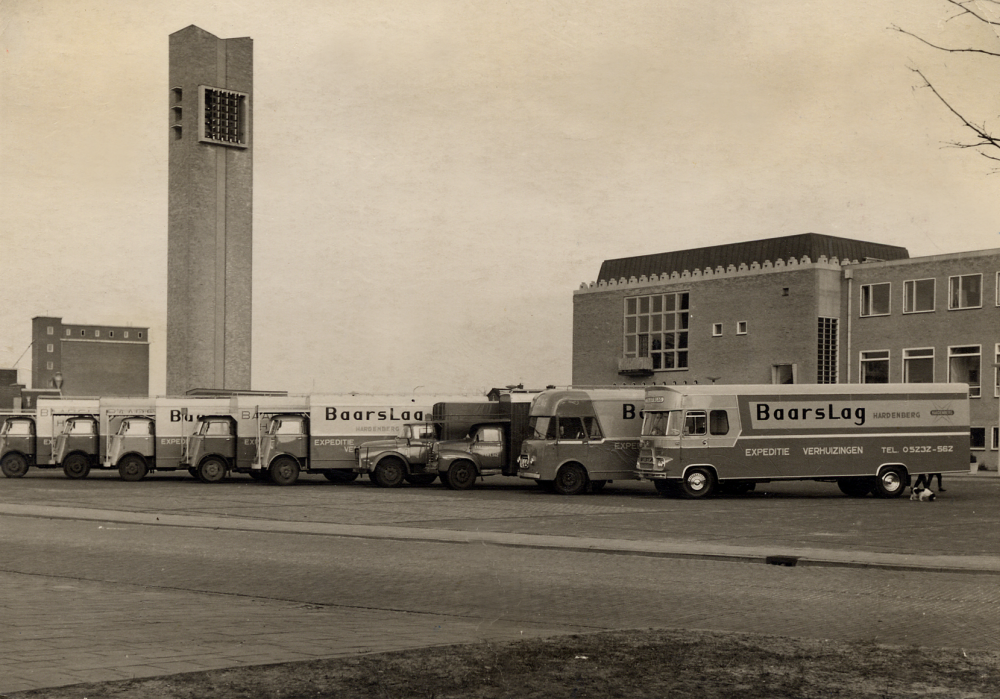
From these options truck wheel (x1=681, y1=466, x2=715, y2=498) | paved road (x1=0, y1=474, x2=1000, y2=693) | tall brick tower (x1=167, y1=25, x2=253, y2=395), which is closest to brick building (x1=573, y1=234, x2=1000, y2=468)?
tall brick tower (x1=167, y1=25, x2=253, y2=395)

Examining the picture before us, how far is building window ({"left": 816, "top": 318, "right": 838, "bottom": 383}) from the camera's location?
60188 mm

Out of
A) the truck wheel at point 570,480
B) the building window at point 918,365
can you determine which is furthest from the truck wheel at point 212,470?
the building window at point 918,365

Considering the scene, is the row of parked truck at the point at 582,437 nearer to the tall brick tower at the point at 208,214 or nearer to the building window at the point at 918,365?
the building window at the point at 918,365

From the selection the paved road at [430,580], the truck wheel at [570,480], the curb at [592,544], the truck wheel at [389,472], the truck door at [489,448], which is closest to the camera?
the paved road at [430,580]

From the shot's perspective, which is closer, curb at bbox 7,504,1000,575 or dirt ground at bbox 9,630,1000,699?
dirt ground at bbox 9,630,1000,699

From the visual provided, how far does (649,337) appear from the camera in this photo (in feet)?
228

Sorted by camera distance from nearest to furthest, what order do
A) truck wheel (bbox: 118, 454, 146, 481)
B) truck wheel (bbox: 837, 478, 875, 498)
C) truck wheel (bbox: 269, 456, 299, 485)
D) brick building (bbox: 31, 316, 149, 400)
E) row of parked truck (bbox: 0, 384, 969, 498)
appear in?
row of parked truck (bbox: 0, 384, 969, 498)
truck wheel (bbox: 837, 478, 875, 498)
truck wheel (bbox: 269, 456, 299, 485)
truck wheel (bbox: 118, 454, 146, 481)
brick building (bbox: 31, 316, 149, 400)

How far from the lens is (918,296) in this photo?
57.2 m

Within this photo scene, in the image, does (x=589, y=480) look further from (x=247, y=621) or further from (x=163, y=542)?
(x=247, y=621)

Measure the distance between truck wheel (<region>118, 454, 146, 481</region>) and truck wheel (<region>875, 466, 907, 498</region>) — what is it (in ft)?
78.9

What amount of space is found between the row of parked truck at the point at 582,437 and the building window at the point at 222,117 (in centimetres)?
3362

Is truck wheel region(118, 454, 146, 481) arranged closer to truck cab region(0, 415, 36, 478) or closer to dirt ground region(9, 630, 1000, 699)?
truck cab region(0, 415, 36, 478)

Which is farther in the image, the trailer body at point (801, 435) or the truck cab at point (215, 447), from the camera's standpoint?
the truck cab at point (215, 447)

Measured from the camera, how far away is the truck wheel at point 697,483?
3023 cm
